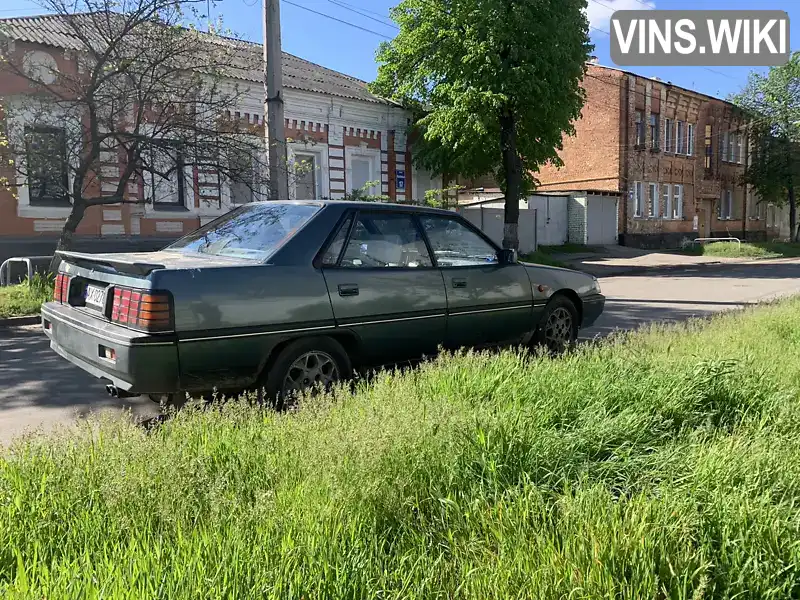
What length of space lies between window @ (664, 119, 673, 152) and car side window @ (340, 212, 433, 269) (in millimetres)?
36319

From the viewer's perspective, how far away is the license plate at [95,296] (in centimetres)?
430

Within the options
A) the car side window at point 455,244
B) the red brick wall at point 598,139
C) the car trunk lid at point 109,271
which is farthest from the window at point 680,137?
the car trunk lid at point 109,271

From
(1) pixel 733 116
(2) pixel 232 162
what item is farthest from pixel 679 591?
(1) pixel 733 116

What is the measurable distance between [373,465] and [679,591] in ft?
4.01

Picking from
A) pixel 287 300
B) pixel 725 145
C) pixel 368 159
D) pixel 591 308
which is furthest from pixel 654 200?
pixel 287 300

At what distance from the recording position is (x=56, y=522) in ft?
7.92

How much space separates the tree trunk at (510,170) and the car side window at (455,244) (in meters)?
15.2

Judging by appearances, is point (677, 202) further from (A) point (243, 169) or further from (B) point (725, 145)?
(A) point (243, 169)

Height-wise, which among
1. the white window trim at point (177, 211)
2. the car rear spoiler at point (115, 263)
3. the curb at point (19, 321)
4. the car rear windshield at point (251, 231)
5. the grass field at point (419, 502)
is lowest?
the curb at point (19, 321)

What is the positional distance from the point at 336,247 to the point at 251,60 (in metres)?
10.5

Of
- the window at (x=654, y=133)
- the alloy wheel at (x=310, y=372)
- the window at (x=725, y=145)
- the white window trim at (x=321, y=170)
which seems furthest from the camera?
the window at (x=725, y=145)

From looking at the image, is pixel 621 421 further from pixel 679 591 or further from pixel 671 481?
pixel 679 591

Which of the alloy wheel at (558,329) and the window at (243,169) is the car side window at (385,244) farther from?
the window at (243,169)

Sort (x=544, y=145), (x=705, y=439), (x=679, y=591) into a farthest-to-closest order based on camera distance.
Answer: (x=544, y=145), (x=705, y=439), (x=679, y=591)
